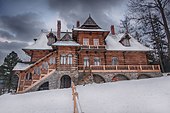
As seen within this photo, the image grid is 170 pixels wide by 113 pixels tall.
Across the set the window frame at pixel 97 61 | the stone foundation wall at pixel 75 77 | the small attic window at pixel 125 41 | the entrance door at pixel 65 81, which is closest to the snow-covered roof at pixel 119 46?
the small attic window at pixel 125 41

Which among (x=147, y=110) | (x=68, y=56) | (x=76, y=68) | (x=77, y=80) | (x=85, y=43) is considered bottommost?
(x=147, y=110)

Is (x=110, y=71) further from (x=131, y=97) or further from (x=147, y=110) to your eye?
(x=147, y=110)

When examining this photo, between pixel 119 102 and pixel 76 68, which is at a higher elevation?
pixel 76 68

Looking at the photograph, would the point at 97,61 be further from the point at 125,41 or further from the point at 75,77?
the point at 125,41

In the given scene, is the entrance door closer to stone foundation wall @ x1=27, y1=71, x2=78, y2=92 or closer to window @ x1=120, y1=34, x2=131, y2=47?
stone foundation wall @ x1=27, y1=71, x2=78, y2=92

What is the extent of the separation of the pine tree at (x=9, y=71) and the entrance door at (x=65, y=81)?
18968 mm

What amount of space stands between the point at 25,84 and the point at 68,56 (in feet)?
20.9

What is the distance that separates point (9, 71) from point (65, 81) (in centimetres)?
2226

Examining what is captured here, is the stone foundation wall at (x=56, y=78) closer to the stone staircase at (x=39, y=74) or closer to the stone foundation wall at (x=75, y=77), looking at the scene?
the stone foundation wall at (x=75, y=77)

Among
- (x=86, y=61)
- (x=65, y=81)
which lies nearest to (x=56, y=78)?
(x=65, y=81)

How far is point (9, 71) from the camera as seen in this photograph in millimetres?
35250

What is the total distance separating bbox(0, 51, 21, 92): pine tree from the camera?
110 ft

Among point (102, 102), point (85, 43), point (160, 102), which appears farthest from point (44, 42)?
point (160, 102)

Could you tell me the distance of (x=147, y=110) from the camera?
5664mm
